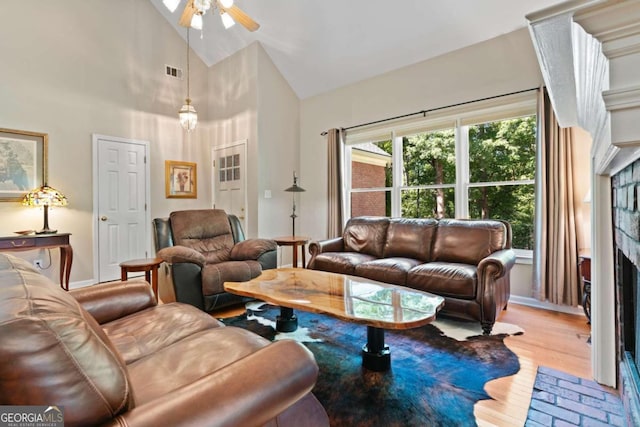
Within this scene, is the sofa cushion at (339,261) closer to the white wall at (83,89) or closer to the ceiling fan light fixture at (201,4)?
the ceiling fan light fixture at (201,4)

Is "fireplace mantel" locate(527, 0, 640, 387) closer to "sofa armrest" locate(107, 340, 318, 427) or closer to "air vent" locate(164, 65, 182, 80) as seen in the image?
"sofa armrest" locate(107, 340, 318, 427)

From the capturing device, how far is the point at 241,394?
30.8 inches

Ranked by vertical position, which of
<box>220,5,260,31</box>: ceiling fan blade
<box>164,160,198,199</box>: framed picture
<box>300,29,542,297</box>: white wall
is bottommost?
<box>164,160,198,199</box>: framed picture

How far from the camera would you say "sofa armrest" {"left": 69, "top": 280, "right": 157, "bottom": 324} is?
161cm

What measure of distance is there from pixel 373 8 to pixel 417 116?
133 centimetres

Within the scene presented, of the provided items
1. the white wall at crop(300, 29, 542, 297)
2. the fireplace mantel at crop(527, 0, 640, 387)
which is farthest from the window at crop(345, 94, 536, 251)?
the fireplace mantel at crop(527, 0, 640, 387)

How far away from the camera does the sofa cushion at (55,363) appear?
0.58 meters

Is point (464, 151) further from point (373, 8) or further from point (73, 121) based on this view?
point (73, 121)

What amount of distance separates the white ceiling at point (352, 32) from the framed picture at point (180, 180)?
6.39 ft

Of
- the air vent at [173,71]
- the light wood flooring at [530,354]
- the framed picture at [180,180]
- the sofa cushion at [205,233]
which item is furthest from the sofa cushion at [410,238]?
the air vent at [173,71]

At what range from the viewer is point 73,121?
Answer: 163 inches

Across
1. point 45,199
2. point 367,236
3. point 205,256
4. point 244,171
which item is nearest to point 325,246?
point 367,236

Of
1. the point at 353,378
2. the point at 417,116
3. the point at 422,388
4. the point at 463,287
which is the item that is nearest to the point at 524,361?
the point at 463,287

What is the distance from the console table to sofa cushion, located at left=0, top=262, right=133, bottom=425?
345 centimetres
